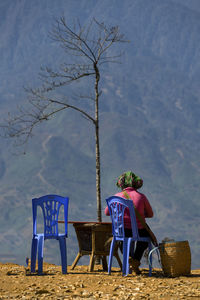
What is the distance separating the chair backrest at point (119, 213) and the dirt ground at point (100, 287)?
0.67 m

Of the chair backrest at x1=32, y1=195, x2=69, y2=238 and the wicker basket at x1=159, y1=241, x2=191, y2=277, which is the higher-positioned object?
the chair backrest at x1=32, y1=195, x2=69, y2=238

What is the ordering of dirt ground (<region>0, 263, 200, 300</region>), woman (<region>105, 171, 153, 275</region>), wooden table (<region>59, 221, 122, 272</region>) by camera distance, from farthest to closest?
wooden table (<region>59, 221, 122, 272</region>) < woman (<region>105, 171, 153, 275</region>) < dirt ground (<region>0, 263, 200, 300</region>)

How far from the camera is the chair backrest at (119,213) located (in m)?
8.38

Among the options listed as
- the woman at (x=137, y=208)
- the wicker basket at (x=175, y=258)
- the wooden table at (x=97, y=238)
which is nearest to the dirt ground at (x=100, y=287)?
the wicker basket at (x=175, y=258)

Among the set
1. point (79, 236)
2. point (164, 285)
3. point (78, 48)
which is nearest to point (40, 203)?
point (79, 236)

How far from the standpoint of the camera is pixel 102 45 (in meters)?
13.9

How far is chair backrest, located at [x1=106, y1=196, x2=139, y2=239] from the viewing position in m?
8.38

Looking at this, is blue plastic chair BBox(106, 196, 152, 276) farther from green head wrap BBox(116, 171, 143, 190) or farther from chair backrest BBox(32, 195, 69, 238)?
chair backrest BBox(32, 195, 69, 238)

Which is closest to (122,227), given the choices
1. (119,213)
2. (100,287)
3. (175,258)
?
(119,213)

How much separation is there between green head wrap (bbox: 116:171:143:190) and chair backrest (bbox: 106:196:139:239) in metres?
0.43

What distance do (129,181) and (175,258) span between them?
144 centimetres

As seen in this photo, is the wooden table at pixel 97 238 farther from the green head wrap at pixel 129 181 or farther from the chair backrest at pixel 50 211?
the green head wrap at pixel 129 181

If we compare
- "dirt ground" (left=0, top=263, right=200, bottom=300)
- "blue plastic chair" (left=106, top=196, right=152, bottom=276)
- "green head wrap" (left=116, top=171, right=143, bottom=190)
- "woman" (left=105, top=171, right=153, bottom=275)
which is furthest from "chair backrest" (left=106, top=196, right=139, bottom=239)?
"dirt ground" (left=0, top=263, right=200, bottom=300)

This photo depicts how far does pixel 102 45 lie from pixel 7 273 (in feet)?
22.7
